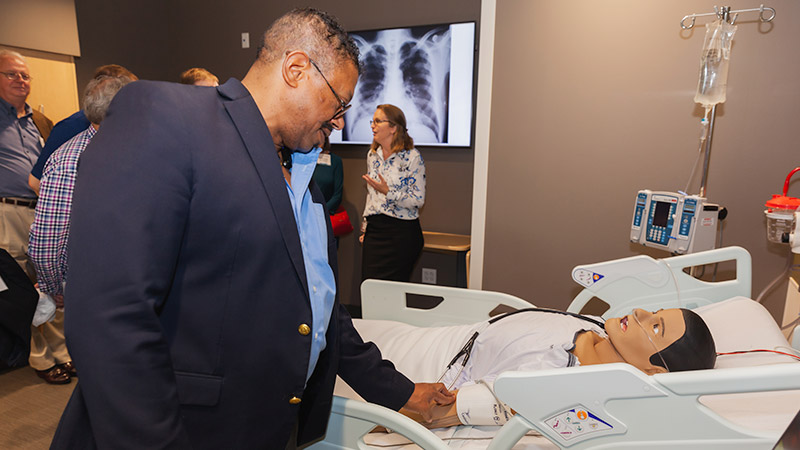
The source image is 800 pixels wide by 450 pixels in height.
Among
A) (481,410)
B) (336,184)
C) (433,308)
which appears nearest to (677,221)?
(433,308)

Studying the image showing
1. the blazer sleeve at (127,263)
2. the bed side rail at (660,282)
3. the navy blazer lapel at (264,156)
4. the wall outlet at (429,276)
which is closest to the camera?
the blazer sleeve at (127,263)

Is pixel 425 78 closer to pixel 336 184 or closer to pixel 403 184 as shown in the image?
pixel 403 184

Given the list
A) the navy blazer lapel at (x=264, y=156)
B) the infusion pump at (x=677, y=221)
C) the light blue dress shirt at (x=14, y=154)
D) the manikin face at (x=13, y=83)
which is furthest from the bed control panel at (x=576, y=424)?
the manikin face at (x=13, y=83)

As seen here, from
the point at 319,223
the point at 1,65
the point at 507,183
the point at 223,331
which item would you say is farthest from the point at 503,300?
the point at 1,65

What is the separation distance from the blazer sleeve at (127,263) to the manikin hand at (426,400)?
817 mm

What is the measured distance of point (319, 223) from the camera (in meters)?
1.06

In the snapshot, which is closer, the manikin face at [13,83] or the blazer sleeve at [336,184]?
the manikin face at [13,83]

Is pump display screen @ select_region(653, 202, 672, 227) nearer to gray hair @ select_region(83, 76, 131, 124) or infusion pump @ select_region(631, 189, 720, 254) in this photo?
infusion pump @ select_region(631, 189, 720, 254)

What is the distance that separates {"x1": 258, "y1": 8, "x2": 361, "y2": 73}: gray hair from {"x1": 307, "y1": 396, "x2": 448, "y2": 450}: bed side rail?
87 cm

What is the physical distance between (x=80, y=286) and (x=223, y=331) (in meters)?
0.24

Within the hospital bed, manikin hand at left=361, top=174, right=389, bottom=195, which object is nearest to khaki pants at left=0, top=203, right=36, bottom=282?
manikin hand at left=361, top=174, right=389, bottom=195

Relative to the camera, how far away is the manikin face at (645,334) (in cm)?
149

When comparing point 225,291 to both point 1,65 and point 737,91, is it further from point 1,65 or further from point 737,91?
point 1,65

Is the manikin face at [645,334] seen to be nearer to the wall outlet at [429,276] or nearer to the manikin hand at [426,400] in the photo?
the manikin hand at [426,400]
